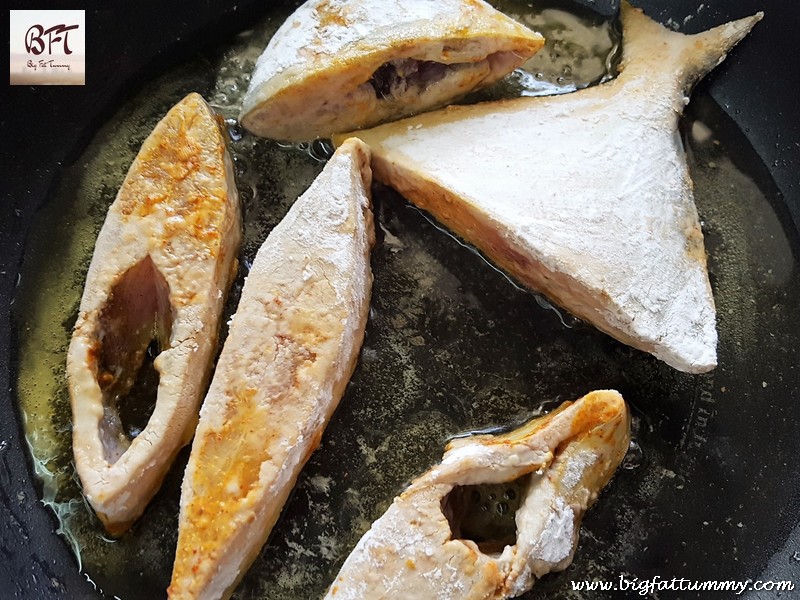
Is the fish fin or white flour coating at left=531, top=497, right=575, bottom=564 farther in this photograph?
the fish fin

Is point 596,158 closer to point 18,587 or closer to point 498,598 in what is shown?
point 498,598

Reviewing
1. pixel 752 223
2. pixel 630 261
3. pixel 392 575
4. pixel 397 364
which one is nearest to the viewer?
pixel 392 575

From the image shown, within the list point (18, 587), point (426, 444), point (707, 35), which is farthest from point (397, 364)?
point (707, 35)

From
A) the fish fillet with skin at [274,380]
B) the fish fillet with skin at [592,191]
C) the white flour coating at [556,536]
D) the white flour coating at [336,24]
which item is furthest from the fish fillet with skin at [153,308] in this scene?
the white flour coating at [556,536]

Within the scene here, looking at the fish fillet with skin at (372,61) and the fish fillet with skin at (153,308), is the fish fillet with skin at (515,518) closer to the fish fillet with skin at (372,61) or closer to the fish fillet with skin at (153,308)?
the fish fillet with skin at (153,308)

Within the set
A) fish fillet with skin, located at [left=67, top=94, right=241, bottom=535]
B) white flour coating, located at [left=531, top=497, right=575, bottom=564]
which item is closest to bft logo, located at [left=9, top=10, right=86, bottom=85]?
fish fillet with skin, located at [left=67, top=94, right=241, bottom=535]

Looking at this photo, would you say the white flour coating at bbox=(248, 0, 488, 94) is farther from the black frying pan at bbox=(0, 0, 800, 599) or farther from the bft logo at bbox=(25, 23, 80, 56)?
the bft logo at bbox=(25, 23, 80, 56)
